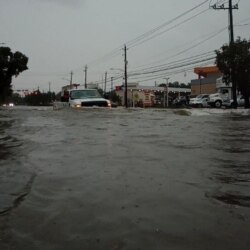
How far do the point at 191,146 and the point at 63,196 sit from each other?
522 centimetres

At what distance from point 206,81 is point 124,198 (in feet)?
333

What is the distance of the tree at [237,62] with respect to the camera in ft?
127

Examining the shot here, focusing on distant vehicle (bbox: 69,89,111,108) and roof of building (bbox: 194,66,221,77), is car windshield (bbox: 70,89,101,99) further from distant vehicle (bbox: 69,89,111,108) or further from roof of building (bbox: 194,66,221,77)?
roof of building (bbox: 194,66,221,77)

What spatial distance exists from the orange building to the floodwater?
3625 inches

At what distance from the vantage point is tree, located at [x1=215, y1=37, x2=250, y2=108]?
3878 cm

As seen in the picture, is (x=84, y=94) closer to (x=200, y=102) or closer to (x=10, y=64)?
(x=200, y=102)

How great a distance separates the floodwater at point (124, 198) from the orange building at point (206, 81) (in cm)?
9207

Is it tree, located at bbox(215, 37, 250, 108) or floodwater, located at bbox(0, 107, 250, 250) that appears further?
tree, located at bbox(215, 37, 250, 108)

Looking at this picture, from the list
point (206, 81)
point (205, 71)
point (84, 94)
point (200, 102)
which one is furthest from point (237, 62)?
point (205, 71)

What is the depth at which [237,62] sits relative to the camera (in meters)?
39.0

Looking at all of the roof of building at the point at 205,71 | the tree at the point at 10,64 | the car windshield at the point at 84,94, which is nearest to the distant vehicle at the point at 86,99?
the car windshield at the point at 84,94

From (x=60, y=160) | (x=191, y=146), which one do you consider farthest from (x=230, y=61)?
(x=60, y=160)

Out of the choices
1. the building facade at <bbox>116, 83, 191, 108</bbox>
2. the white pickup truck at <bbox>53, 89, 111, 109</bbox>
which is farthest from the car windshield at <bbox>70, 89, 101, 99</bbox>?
the building facade at <bbox>116, 83, 191, 108</bbox>

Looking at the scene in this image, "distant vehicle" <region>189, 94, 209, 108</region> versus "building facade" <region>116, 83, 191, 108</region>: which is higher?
"building facade" <region>116, 83, 191, 108</region>
